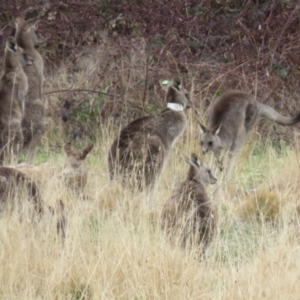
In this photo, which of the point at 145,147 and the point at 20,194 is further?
the point at 145,147

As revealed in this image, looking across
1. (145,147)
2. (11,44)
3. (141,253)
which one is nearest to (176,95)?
(145,147)

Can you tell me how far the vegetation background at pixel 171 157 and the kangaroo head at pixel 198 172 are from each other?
17cm

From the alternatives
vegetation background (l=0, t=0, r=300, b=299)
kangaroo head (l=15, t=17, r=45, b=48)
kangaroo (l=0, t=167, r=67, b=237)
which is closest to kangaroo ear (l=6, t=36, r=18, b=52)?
kangaroo head (l=15, t=17, r=45, b=48)

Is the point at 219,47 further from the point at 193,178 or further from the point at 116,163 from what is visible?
the point at 193,178

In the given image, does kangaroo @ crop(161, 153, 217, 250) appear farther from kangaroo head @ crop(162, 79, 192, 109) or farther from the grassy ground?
kangaroo head @ crop(162, 79, 192, 109)

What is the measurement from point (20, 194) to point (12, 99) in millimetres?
2458

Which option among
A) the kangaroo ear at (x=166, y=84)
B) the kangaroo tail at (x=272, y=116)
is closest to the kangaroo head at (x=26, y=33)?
the kangaroo ear at (x=166, y=84)

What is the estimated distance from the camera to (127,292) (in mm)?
5852

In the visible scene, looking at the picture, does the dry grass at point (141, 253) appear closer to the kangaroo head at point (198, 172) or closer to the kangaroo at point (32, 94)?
the kangaroo head at point (198, 172)

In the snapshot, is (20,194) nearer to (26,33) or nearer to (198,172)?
(198,172)

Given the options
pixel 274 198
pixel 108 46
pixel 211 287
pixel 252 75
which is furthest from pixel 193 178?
pixel 108 46

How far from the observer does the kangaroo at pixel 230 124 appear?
30.1 feet

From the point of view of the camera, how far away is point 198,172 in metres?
7.57

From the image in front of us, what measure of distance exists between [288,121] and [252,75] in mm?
1420
